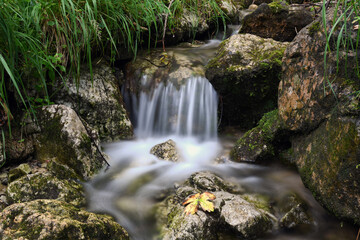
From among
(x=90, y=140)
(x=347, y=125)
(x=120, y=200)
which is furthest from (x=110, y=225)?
(x=347, y=125)

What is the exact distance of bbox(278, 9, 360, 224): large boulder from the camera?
2.04 m

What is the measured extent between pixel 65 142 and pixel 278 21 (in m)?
4.42

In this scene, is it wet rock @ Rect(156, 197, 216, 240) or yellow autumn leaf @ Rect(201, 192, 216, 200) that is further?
yellow autumn leaf @ Rect(201, 192, 216, 200)

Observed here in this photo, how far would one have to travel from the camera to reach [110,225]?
196 cm

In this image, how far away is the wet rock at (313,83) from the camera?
86.7 inches

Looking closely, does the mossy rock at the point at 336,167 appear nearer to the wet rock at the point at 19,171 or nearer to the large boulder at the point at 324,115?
the large boulder at the point at 324,115

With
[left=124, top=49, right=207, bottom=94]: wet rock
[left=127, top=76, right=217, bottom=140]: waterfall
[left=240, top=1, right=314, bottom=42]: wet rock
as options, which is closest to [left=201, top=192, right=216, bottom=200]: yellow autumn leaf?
[left=127, top=76, right=217, bottom=140]: waterfall

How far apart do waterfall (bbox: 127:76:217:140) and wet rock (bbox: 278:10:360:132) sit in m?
1.45

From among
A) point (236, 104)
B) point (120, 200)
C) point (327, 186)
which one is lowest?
point (120, 200)

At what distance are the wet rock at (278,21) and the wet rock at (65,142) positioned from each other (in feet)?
Result: 13.1

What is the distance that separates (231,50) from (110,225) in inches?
129

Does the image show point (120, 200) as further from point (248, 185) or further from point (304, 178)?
point (304, 178)

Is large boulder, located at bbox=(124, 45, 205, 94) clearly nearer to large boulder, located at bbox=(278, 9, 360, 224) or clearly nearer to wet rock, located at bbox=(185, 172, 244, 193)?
large boulder, located at bbox=(278, 9, 360, 224)

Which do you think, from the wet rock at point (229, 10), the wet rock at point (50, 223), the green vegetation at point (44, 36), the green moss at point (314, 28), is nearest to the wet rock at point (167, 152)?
the green vegetation at point (44, 36)
